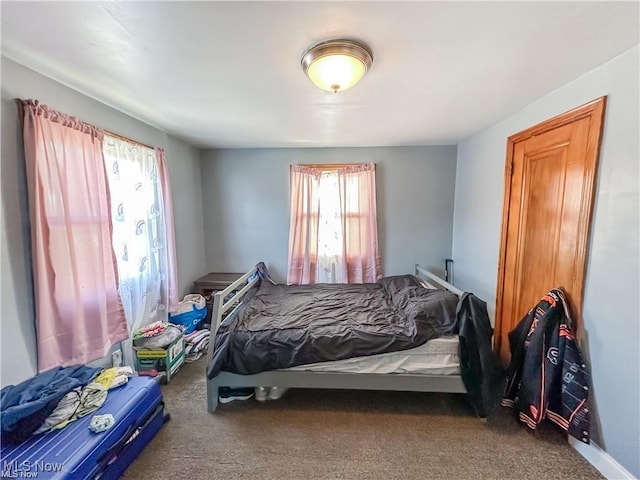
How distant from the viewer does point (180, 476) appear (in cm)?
149

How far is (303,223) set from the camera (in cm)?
359

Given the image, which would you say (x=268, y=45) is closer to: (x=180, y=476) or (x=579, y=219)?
(x=579, y=219)

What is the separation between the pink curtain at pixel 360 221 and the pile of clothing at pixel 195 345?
182 centimetres

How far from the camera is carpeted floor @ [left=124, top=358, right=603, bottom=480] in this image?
1.52 m

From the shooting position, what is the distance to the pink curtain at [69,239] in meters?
1.58

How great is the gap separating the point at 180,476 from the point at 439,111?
3.04 metres

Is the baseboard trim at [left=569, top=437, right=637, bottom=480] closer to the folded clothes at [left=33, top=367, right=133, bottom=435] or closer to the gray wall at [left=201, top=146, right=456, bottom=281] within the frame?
the gray wall at [left=201, top=146, right=456, bottom=281]

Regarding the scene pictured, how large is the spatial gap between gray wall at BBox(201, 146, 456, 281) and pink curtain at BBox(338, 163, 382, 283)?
15cm

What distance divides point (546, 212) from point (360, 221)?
6.36ft

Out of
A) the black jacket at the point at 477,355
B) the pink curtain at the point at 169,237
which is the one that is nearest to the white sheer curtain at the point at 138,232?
the pink curtain at the point at 169,237

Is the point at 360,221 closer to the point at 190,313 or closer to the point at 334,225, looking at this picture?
the point at 334,225

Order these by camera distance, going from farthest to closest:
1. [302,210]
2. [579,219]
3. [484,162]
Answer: [302,210]
[484,162]
[579,219]

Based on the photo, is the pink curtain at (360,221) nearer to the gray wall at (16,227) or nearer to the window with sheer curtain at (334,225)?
the window with sheer curtain at (334,225)

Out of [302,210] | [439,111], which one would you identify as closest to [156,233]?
[302,210]
